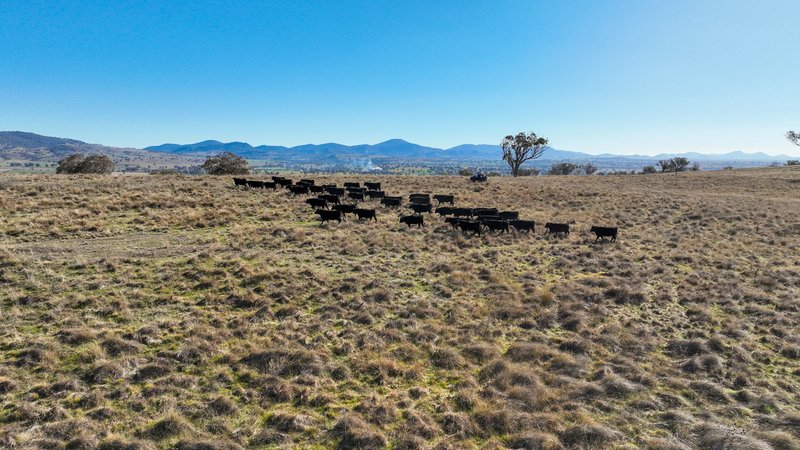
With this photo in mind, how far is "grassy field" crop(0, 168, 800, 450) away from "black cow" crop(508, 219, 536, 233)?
3.05 m

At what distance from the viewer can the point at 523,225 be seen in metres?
26.5

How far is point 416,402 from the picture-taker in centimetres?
862

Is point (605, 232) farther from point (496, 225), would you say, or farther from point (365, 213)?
point (365, 213)

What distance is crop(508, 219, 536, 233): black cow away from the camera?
26.3 metres

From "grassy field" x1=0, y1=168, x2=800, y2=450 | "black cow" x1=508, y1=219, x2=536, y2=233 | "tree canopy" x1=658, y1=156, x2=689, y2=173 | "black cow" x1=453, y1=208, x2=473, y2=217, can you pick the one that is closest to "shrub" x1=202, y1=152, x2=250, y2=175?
"grassy field" x1=0, y1=168, x2=800, y2=450

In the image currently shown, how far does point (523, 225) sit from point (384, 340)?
17.8 meters

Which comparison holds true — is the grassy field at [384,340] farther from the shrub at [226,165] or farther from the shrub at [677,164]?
the shrub at [677,164]

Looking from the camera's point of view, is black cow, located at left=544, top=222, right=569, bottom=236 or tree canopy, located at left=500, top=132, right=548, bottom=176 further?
tree canopy, located at left=500, top=132, right=548, bottom=176

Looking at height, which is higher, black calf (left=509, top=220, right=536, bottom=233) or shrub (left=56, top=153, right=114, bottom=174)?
shrub (left=56, top=153, right=114, bottom=174)

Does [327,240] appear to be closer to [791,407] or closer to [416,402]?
[416,402]

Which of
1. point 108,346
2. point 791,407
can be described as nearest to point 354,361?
point 108,346

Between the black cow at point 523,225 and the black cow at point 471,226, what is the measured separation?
2559mm

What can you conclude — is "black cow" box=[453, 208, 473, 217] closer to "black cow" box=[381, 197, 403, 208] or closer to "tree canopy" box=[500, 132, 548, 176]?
"black cow" box=[381, 197, 403, 208]

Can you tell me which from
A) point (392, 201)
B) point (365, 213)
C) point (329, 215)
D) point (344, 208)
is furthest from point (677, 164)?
point (329, 215)
